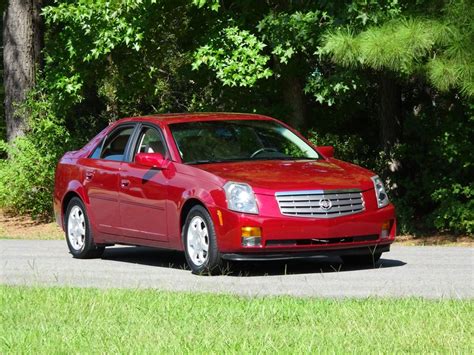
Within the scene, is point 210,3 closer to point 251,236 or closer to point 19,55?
point 19,55

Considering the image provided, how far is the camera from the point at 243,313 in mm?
9445

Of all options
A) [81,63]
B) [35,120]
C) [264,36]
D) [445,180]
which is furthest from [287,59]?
[35,120]

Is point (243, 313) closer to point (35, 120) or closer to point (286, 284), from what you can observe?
point (286, 284)

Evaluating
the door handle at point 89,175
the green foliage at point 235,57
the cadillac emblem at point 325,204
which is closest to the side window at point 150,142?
the door handle at point 89,175

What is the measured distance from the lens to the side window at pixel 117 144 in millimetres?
14795

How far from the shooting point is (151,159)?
13.4 metres

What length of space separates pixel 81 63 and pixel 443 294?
12.6 m

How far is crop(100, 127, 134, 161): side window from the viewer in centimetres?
1479

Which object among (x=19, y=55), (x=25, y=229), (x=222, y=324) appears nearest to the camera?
(x=222, y=324)

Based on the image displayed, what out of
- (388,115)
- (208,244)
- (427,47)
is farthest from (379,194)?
(388,115)

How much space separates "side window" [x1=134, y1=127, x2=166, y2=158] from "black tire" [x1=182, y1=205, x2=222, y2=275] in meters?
1.17

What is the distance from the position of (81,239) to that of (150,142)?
1770 millimetres

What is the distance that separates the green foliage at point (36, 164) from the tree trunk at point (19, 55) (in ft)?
3.55

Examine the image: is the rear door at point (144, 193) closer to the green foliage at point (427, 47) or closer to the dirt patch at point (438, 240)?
the green foliage at point (427, 47)
